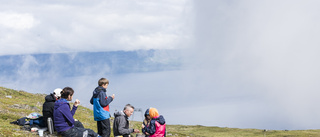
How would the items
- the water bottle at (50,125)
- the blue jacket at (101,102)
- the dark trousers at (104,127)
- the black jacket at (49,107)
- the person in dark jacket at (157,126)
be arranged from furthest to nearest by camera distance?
the black jacket at (49,107)
the dark trousers at (104,127)
the water bottle at (50,125)
the blue jacket at (101,102)
the person in dark jacket at (157,126)

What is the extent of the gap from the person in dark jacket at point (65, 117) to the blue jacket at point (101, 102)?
1.06 m

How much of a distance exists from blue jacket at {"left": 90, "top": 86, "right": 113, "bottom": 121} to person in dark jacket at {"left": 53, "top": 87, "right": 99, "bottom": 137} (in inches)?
41.7

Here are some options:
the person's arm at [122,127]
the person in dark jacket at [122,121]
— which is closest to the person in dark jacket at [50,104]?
the person in dark jacket at [122,121]

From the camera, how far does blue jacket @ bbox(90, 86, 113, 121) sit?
17.3m

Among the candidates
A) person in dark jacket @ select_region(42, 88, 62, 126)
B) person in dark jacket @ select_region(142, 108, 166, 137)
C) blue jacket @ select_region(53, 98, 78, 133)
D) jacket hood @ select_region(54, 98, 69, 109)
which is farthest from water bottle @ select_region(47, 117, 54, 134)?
person in dark jacket @ select_region(142, 108, 166, 137)

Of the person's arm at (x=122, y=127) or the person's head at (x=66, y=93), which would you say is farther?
the person's arm at (x=122, y=127)

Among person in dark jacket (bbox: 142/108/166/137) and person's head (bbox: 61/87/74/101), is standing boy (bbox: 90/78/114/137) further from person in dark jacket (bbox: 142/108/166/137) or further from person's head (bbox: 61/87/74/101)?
person in dark jacket (bbox: 142/108/166/137)

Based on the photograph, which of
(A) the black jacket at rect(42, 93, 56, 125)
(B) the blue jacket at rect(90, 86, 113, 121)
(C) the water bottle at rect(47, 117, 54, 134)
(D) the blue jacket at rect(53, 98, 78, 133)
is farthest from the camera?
(A) the black jacket at rect(42, 93, 56, 125)

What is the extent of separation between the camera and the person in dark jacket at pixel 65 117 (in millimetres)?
16938

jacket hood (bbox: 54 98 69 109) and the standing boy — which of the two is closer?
jacket hood (bbox: 54 98 69 109)

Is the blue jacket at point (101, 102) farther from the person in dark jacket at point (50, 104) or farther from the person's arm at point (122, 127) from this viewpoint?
the person in dark jacket at point (50, 104)

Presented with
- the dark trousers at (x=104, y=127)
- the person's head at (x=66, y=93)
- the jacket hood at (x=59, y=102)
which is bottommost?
the dark trousers at (x=104, y=127)

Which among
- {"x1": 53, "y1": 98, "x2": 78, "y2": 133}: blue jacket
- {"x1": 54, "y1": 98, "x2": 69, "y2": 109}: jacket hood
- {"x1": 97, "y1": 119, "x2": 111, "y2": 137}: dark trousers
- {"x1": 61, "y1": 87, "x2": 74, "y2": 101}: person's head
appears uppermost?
{"x1": 61, "y1": 87, "x2": 74, "y2": 101}: person's head

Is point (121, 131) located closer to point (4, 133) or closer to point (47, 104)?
point (47, 104)
